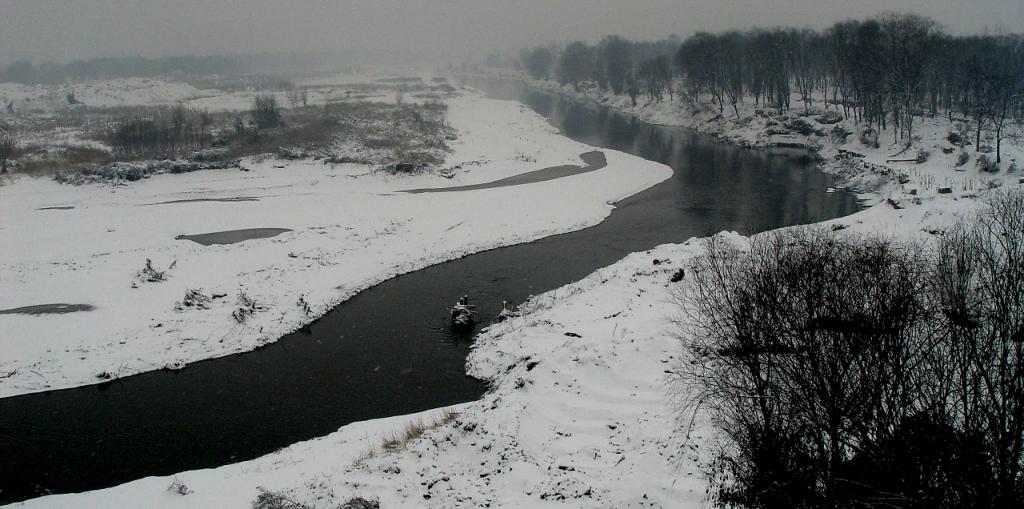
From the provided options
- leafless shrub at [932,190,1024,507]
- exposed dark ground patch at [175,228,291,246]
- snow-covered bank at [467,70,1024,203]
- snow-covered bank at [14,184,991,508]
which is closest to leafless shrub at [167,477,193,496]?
snow-covered bank at [14,184,991,508]

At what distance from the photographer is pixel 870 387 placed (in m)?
11.1

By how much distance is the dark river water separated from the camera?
1825cm

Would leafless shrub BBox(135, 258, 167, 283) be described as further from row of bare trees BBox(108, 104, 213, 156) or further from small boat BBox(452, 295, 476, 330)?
row of bare trees BBox(108, 104, 213, 156)

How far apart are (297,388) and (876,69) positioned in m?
66.3

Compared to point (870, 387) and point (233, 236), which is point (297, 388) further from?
point (233, 236)

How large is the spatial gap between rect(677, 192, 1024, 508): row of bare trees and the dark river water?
1124 cm

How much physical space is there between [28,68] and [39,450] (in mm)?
239083

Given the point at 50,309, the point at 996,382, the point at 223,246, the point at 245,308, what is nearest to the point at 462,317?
the point at 245,308

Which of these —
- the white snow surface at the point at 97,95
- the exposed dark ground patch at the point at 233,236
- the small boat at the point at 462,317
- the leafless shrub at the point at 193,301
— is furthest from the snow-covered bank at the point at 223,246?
the white snow surface at the point at 97,95

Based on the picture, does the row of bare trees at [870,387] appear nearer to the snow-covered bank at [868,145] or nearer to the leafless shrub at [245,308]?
the leafless shrub at [245,308]

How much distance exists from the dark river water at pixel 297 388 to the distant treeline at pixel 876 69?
106 feet

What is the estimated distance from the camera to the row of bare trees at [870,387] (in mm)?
9406

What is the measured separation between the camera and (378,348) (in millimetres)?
24781

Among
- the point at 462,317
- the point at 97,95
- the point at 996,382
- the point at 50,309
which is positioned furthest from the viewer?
the point at 97,95
